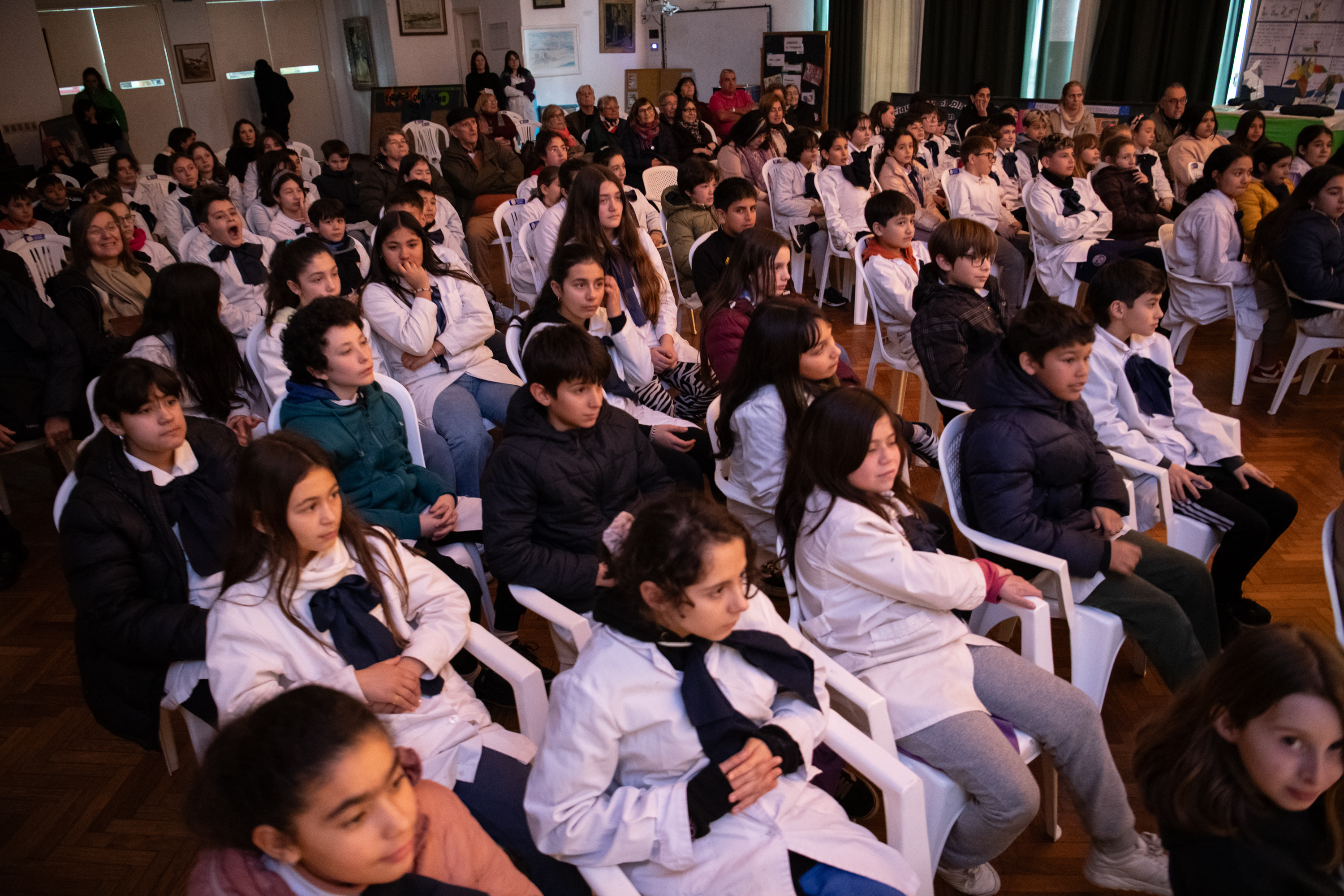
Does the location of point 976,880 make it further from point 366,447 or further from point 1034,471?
point 366,447

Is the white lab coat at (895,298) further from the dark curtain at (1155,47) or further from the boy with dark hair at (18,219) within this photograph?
the dark curtain at (1155,47)

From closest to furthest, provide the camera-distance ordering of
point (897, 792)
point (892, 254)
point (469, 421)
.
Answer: point (897, 792) < point (469, 421) < point (892, 254)

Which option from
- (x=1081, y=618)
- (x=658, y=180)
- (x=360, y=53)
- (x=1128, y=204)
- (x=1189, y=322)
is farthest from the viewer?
(x=360, y=53)

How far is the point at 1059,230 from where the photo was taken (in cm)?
481

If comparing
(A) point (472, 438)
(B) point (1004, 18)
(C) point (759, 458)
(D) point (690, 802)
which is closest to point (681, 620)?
(D) point (690, 802)

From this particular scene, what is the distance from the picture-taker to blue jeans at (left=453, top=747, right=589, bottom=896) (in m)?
1.54

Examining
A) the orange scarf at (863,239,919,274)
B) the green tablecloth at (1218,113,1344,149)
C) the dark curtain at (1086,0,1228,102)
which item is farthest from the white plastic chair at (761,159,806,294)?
the dark curtain at (1086,0,1228,102)

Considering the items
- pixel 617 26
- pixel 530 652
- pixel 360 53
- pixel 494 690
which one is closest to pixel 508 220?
pixel 530 652

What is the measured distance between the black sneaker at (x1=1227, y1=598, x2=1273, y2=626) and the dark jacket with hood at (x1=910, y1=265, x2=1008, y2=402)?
1.02 meters

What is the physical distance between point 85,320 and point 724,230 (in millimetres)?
2702

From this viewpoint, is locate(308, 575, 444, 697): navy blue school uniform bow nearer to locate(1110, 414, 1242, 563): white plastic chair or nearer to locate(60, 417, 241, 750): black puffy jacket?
locate(60, 417, 241, 750): black puffy jacket

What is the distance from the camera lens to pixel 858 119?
6648 mm

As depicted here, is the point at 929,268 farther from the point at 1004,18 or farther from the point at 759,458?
the point at 1004,18

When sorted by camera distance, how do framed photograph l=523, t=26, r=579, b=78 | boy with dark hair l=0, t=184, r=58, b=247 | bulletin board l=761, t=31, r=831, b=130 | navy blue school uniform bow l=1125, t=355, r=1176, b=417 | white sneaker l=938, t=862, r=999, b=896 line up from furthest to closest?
framed photograph l=523, t=26, r=579, b=78, bulletin board l=761, t=31, r=831, b=130, boy with dark hair l=0, t=184, r=58, b=247, navy blue school uniform bow l=1125, t=355, r=1176, b=417, white sneaker l=938, t=862, r=999, b=896
